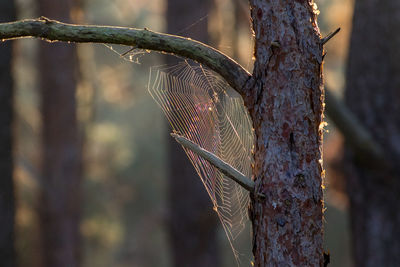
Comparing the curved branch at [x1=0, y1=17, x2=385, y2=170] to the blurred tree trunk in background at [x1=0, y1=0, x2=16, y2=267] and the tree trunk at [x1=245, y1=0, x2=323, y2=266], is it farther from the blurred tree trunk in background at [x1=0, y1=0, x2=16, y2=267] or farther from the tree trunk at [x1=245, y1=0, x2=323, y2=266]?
the blurred tree trunk in background at [x1=0, y1=0, x2=16, y2=267]

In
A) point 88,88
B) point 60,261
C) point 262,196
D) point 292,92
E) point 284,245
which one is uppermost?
point 88,88

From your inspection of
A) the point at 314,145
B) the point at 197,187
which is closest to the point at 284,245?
the point at 314,145

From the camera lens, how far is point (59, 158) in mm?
7992

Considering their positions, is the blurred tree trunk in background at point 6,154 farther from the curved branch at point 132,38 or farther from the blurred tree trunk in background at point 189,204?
the curved branch at point 132,38

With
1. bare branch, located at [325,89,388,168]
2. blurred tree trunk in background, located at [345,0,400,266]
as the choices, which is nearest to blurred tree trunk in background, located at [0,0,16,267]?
bare branch, located at [325,89,388,168]

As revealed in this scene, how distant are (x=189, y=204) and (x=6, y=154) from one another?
236 centimetres

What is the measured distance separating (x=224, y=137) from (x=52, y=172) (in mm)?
5007

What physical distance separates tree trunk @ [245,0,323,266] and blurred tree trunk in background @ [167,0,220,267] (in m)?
5.18

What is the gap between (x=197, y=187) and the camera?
284 inches

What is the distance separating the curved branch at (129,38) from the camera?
194 centimetres

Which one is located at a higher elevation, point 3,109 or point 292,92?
point 3,109

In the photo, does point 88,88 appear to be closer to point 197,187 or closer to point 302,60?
point 197,187

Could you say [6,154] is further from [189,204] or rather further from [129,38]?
[129,38]

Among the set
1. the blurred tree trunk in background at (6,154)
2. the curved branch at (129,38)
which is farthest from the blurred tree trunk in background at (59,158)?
the curved branch at (129,38)
